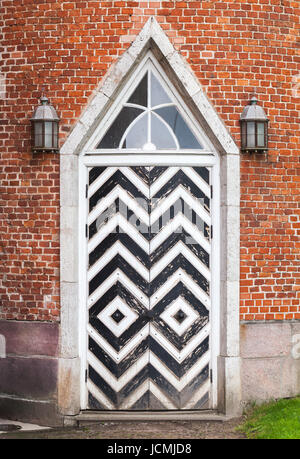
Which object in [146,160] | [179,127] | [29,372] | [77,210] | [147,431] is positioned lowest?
[147,431]

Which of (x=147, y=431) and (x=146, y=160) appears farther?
(x=146, y=160)

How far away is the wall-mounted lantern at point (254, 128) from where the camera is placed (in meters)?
7.60

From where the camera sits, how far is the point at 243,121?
7664 millimetres

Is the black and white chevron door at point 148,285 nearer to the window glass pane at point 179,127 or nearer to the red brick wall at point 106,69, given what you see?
the window glass pane at point 179,127

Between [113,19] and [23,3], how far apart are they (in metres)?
1.06

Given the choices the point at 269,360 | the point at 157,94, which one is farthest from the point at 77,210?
the point at 269,360

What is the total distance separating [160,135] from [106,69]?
3.05 feet

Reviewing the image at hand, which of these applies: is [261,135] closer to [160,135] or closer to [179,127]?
[179,127]

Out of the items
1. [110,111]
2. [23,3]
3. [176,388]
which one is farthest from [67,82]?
[176,388]

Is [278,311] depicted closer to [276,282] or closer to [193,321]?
[276,282]

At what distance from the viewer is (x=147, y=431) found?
7.13m

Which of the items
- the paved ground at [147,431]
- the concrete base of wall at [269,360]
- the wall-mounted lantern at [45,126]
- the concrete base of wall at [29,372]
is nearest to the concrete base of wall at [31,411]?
the concrete base of wall at [29,372]

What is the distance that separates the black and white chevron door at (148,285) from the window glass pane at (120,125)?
0.31 meters

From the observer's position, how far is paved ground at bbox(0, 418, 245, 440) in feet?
22.9
